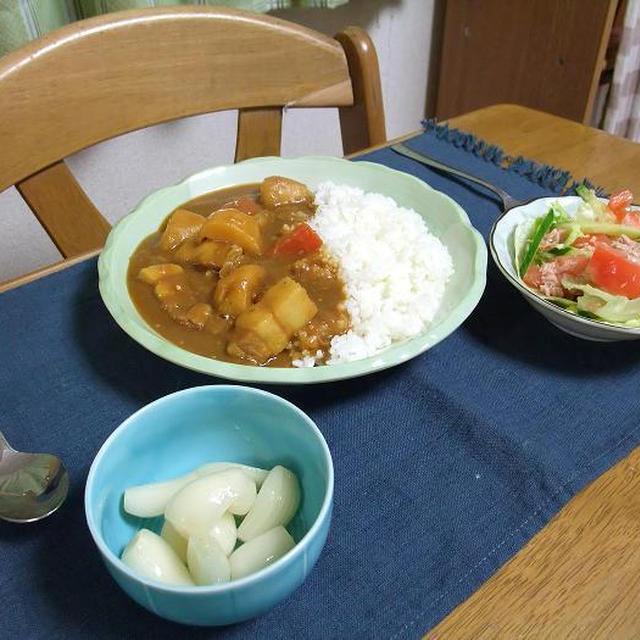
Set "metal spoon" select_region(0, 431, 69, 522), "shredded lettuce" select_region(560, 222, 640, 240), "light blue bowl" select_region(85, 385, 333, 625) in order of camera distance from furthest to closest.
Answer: "shredded lettuce" select_region(560, 222, 640, 240) < "metal spoon" select_region(0, 431, 69, 522) < "light blue bowl" select_region(85, 385, 333, 625)

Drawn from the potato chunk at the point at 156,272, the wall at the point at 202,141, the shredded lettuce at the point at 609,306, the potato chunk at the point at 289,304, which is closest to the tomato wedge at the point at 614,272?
the shredded lettuce at the point at 609,306

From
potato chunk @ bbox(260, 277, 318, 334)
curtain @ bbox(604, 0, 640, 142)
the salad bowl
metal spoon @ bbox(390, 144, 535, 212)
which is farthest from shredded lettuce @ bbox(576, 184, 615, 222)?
curtain @ bbox(604, 0, 640, 142)

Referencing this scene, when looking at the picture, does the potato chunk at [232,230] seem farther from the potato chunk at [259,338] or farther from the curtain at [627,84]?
the curtain at [627,84]

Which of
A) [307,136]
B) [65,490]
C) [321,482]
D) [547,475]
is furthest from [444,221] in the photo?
[307,136]

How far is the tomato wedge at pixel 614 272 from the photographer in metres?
0.83

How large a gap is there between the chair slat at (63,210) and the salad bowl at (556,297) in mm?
734

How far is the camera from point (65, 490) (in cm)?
65

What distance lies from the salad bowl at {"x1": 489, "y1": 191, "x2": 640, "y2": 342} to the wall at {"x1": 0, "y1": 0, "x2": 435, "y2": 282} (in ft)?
4.78

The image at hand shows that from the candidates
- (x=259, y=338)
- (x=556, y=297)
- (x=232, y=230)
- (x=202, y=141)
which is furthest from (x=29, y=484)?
(x=202, y=141)

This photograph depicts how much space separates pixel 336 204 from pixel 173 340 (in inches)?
16.8

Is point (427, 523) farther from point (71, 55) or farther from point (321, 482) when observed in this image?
point (71, 55)

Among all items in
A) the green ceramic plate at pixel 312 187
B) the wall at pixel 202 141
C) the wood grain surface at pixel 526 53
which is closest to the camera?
the green ceramic plate at pixel 312 187

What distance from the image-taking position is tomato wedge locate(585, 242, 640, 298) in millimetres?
827

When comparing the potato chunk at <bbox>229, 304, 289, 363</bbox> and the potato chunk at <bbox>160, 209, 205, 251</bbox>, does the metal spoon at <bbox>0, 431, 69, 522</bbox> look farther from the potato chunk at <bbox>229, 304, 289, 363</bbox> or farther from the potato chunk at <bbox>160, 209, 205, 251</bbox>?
the potato chunk at <bbox>160, 209, 205, 251</bbox>
